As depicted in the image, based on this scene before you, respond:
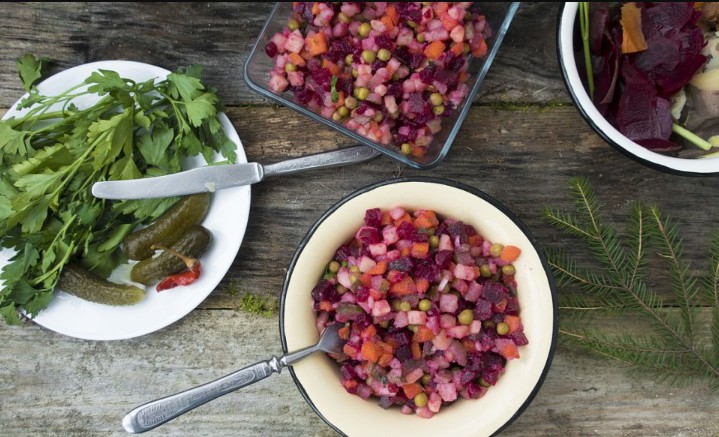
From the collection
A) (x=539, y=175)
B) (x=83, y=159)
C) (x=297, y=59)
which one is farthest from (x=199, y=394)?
(x=539, y=175)

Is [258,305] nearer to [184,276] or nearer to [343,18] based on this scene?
[184,276]

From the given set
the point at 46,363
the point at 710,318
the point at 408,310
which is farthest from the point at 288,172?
the point at 710,318

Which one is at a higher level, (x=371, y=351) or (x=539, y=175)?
(x=539, y=175)

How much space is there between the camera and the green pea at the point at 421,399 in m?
1.86

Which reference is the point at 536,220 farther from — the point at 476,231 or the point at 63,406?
the point at 63,406

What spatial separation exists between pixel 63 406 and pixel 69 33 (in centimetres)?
131

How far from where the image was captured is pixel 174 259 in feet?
6.73

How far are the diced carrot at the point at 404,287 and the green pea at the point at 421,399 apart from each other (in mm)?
300

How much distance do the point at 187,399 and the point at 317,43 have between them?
1138mm

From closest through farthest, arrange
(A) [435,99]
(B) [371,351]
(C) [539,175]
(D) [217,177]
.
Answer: (B) [371,351]
(A) [435,99]
(D) [217,177]
(C) [539,175]

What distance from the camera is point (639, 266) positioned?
6.97ft

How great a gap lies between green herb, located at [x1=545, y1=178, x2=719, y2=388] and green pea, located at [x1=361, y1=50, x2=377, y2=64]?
2.48 ft

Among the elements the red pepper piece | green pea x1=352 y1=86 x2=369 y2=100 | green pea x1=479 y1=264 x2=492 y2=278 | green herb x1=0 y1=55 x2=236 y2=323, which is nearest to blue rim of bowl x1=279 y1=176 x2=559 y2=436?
green pea x1=479 y1=264 x2=492 y2=278

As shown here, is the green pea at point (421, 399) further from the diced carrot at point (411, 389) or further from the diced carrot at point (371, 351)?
the diced carrot at point (371, 351)
